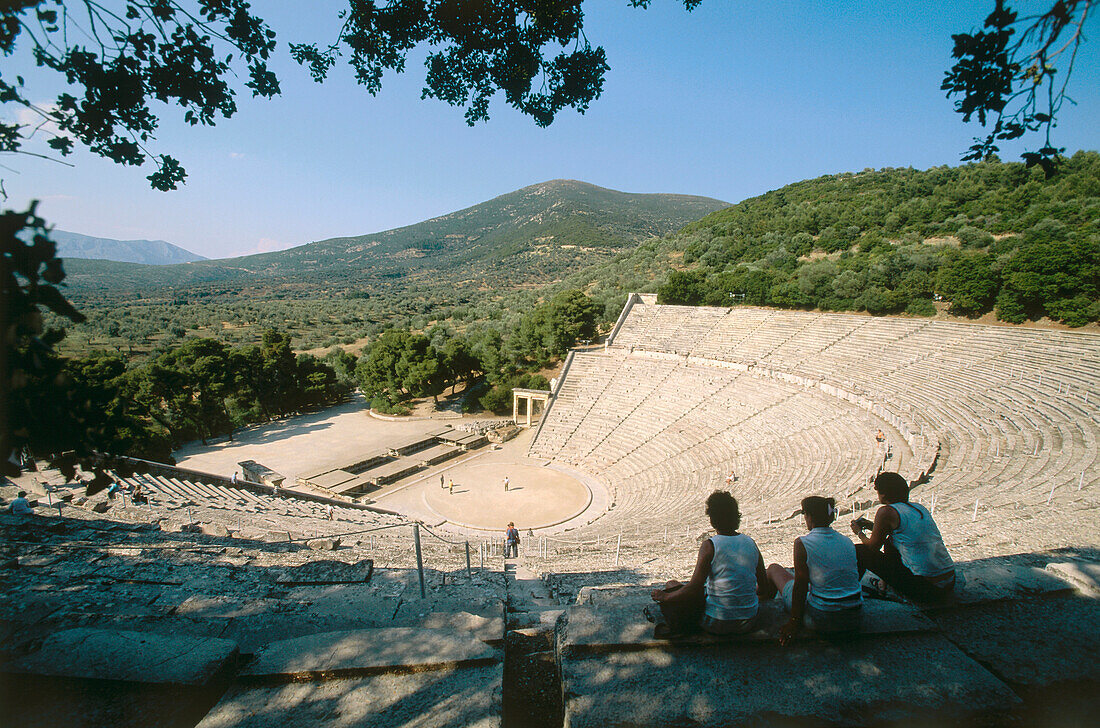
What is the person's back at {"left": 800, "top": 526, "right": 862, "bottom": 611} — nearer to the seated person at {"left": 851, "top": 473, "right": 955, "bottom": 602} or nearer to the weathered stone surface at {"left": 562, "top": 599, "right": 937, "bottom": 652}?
the weathered stone surface at {"left": 562, "top": 599, "right": 937, "bottom": 652}

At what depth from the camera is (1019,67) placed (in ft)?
9.06

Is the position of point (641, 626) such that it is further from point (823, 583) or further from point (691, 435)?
point (691, 435)

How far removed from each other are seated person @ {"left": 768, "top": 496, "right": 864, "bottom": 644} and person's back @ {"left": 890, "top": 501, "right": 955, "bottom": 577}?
0.80 meters

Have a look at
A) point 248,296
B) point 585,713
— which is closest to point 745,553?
point 585,713

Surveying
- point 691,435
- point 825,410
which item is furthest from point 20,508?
point 825,410

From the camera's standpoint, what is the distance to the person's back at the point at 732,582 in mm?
2801

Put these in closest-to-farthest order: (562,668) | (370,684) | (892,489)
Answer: (370,684), (562,668), (892,489)

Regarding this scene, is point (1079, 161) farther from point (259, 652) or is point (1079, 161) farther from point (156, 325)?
point (156, 325)

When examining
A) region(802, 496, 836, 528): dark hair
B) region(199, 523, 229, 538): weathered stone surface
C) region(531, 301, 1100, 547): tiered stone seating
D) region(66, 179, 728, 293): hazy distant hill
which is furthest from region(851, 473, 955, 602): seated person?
region(66, 179, 728, 293): hazy distant hill

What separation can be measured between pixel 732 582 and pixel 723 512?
0.41m

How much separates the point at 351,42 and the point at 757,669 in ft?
20.2

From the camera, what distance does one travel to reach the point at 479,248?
Result: 395 ft

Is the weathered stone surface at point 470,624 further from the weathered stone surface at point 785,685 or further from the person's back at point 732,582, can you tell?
the person's back at point 732,582

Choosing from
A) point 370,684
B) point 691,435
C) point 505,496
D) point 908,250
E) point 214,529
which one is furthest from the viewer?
point 908,250
